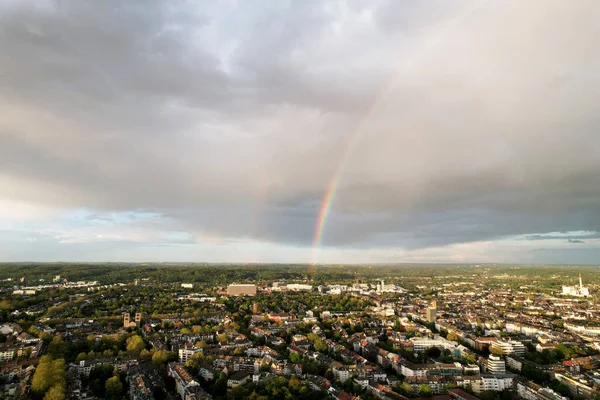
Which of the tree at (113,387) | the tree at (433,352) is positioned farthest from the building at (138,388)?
the tree at (433,352)

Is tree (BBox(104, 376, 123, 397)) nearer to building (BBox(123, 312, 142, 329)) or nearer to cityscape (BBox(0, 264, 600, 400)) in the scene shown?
cityscape (BBox(0, 264, 600, 400))

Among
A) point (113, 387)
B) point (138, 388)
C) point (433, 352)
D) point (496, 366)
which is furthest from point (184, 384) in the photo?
point (496, 366)

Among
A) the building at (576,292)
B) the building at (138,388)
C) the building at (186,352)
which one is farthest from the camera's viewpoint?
the building at (576,292)

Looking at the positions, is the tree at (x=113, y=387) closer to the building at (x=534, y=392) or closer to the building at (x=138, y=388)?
the building at (x=138, y=388)

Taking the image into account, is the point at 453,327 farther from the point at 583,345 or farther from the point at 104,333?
the point at 104,333

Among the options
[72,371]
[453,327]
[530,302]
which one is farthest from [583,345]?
[72,371]

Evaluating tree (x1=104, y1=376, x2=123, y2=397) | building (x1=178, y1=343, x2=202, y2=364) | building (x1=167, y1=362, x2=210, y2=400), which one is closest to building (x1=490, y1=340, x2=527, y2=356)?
building (x1=178, y1=343, x2=202, y2=364)

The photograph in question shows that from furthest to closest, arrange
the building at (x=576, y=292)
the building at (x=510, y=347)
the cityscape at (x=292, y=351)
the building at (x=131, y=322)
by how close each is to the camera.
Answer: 1. the building at (x=576, y=292)
2. the building at (x=131, y=322)
3. the building at (x=510, y=347)
4. the cityscape at (x=292, y=351)

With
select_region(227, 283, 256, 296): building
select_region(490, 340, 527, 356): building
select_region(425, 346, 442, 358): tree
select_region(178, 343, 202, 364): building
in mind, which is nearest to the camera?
select_region(178, 343, 202, 364): building
